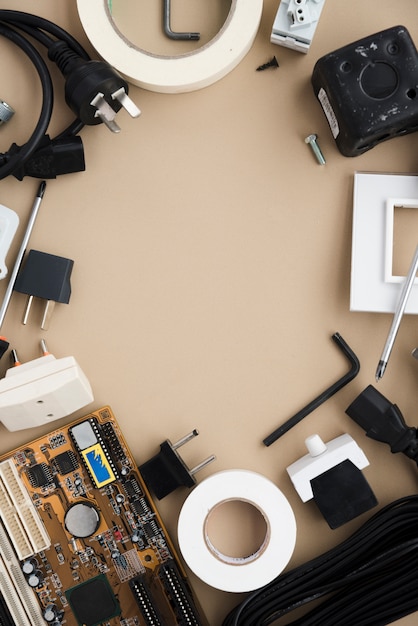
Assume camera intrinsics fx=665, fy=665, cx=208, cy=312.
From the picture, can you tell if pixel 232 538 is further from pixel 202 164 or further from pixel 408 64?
pixel 408 64

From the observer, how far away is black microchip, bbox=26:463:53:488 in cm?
131

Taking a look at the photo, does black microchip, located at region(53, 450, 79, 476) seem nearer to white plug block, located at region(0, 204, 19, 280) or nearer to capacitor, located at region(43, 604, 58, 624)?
capacitor, located at region(43, 604, 58, 624)

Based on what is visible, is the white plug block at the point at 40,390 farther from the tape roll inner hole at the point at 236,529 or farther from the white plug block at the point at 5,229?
the tape roll inner hole at the point at 236,529

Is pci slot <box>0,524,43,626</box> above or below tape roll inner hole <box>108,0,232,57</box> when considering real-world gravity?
below

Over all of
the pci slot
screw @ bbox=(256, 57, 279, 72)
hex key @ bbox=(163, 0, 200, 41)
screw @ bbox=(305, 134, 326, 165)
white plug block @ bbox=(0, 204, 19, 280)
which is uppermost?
hex key @ bbox=(163, 0, 200, 41)

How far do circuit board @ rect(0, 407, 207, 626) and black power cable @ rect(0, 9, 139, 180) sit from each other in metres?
0.50

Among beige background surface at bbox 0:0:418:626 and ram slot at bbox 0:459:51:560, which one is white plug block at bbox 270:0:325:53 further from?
ram slot at bbox 0:459:51:560

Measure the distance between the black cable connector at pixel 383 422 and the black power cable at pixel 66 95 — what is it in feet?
2.28

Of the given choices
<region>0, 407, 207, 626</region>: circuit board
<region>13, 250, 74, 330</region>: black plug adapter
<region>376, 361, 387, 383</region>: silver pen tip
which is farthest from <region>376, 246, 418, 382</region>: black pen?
<region>13, 250, 74, 330</region>: black plug adapter

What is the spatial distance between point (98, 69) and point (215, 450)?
76cm

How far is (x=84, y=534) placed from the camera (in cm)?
130

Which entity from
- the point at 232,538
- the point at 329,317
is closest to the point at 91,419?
the point at 232,538

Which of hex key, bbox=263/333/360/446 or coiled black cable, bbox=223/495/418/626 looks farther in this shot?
hex key, bbox=263/333/360/446

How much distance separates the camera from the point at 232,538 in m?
1.32
